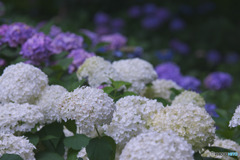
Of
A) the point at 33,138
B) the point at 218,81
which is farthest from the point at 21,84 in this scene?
the point at 218,81

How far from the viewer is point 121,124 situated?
1.83 m

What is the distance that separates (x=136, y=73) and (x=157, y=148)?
120 cm

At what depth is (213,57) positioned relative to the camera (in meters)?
6.71

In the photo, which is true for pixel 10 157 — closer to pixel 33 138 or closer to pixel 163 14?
pixel 33 138

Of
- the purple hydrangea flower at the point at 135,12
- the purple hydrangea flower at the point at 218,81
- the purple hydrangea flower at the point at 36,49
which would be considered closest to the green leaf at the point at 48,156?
the purple hydrangea flower at the point at 36,49

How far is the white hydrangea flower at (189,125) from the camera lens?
5.72 ft

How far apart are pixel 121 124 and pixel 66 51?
1.46 m

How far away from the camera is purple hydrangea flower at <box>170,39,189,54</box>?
689cm

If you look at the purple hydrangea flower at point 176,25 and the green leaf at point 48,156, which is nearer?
the green leaf at point 48,156

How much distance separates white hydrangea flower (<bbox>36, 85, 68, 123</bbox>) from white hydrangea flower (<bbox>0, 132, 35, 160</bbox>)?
0.28m

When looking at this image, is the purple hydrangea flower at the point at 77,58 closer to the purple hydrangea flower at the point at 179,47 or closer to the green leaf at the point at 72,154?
the green leaf at the point at 72,154

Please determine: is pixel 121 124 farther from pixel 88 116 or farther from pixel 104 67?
pixel 104 67

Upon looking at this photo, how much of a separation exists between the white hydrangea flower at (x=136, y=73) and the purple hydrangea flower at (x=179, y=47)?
4.23 meters

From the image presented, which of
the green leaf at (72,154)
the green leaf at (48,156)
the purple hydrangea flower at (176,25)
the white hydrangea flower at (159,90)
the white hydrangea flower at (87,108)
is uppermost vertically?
the white hydrangea flower at (87,108)
